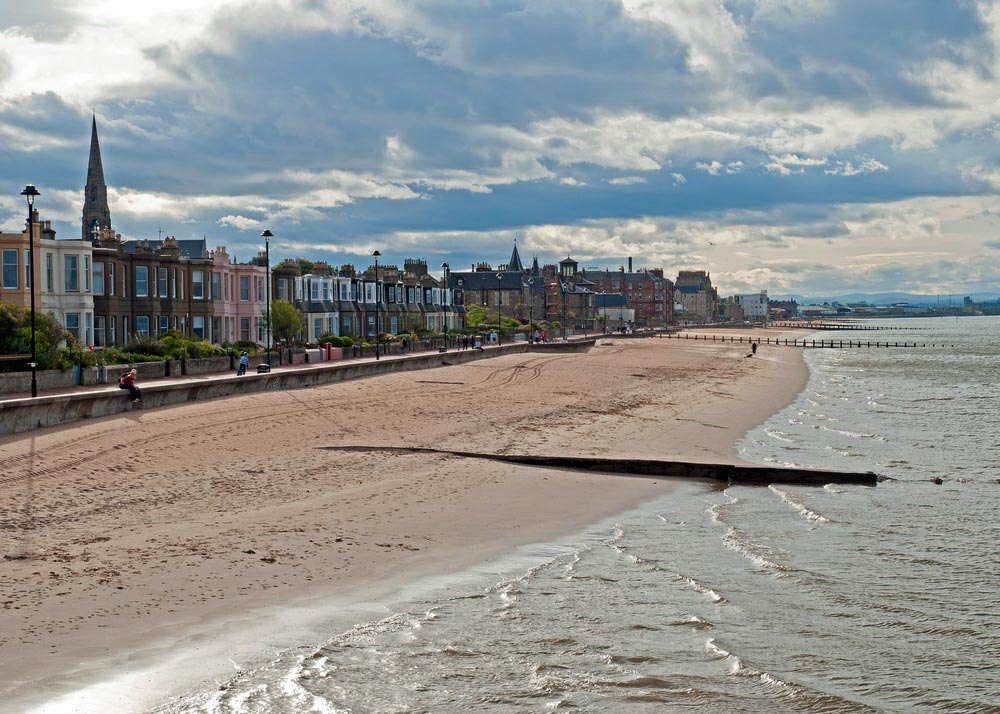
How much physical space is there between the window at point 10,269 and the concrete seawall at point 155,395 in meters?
11.7

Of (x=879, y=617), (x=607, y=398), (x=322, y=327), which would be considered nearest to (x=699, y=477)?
(x=879, y=617)

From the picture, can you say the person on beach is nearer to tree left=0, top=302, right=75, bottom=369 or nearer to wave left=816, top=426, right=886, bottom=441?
tree left=0, top=302, right=75, bottom=369

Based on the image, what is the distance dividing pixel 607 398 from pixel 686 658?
3234 centimetres

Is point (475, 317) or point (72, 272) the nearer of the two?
point (72, 272)

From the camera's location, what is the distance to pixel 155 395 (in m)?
30.9

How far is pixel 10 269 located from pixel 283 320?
2085 centimetres

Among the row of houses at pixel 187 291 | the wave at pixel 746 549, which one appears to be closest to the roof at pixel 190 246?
the row of houses at pixel 187 291

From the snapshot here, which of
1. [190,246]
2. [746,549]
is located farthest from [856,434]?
[190,246]

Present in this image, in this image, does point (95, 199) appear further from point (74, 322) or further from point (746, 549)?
point (746, 549)

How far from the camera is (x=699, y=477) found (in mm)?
23516

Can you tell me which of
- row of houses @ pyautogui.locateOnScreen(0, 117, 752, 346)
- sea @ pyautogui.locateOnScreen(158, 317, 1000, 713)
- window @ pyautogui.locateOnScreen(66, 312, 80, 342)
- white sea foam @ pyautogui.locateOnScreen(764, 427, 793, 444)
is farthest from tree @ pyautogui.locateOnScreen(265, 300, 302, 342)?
sea @ pyautogui.locateOnScreen(158, 317, 1000, 713)

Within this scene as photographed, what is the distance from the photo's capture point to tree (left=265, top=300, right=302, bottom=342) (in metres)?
64.8

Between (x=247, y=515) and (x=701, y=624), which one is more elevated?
(x=247, y=515)

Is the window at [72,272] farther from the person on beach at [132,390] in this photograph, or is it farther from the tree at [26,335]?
the person on beach at [132,390]
